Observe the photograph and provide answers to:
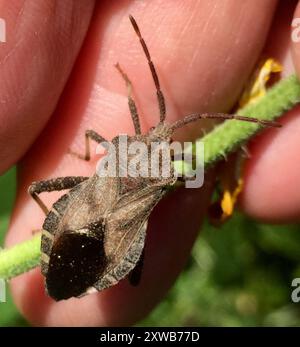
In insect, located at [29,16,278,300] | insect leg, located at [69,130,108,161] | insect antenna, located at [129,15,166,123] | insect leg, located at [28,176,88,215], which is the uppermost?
insect antenna, located at [129,15,166,123]

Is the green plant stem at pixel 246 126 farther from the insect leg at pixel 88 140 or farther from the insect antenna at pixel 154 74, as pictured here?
the insect leg at pixel 88 140

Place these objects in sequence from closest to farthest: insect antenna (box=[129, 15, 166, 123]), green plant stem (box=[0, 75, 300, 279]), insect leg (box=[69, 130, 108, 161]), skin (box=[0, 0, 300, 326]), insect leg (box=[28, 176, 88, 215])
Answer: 1. green plant stem (box=[0, 75, 300, 279])
2. insect leg (box=[28, 176, 88, 215])
3. insect antenna (box=[129, 15, 166, 123])
4. insect leg (box=[69, 130, 108, 161])
5. skin (box=[0, 0, 300, 326])

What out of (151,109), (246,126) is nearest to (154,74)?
(151,109)

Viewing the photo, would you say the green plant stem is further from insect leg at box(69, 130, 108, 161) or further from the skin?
insect leg at box(69, 130, 108, 161)

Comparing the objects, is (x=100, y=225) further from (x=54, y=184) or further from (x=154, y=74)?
(x=154, y=74)

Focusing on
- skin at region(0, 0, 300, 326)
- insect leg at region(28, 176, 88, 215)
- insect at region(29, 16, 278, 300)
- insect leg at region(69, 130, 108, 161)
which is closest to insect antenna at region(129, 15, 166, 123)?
insect at region(29, 16, 278, 300)

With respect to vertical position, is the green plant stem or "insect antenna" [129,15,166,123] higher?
"insect antenna" [129,15,166,123]

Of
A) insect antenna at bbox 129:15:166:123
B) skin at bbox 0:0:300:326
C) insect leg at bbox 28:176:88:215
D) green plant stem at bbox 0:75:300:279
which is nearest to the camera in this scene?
green plant stem at bbox 0:75:300:279
